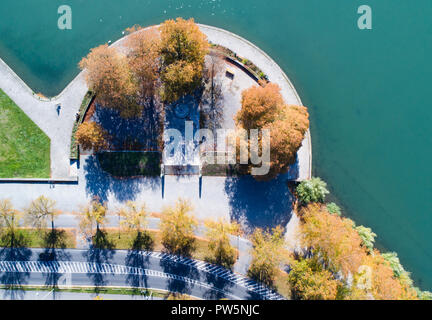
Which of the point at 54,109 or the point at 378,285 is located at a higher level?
the point at 54,109

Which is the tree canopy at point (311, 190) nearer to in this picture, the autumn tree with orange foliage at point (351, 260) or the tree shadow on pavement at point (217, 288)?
the autumn tree with orange foliage at point (351, 260)

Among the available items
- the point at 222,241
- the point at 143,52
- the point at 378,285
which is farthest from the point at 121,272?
the point at 378,285

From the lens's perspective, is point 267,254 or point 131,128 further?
point 131,128

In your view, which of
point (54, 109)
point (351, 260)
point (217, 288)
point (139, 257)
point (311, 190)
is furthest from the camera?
point (54, 109)

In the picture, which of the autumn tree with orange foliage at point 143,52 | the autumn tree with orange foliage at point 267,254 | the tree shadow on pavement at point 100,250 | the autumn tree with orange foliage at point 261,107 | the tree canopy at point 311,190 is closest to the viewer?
the autumn tree with orange foliage at point 261,107

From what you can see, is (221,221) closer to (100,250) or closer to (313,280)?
(313,280)

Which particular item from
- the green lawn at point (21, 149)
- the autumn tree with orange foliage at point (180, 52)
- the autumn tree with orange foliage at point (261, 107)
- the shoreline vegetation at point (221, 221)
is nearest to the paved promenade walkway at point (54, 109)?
the green lawn at point (21, 149)
